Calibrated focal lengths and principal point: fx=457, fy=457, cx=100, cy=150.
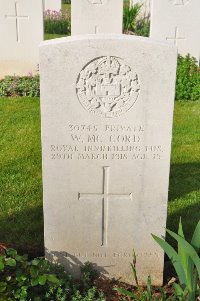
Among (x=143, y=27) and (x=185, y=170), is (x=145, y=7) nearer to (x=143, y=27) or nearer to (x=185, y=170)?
(x=143, y=27)

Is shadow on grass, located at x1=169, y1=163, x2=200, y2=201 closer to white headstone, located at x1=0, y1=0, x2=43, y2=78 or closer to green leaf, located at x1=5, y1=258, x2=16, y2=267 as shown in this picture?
green leaf, located at x1=5, y1=258, x2=16, y2=267

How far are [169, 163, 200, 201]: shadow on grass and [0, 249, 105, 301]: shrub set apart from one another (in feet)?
5.61

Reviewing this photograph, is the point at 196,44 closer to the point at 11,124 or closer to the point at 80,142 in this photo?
the point at 11,124

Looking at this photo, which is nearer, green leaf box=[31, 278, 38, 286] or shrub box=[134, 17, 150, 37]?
green leaf box=[31, 278, 38, 286]

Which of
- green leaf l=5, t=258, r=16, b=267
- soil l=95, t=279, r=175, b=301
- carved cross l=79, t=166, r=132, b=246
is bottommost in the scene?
soil l=95, t=279, r=175, b=301

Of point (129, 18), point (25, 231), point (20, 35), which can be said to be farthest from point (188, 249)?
point (129, 18)

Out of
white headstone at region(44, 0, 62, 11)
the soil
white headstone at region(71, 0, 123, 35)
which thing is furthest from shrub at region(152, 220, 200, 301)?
white headstone at region(44, 0, 62, 11)

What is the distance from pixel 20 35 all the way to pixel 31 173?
3912 mm

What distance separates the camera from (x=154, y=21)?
779 cm

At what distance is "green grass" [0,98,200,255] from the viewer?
155 inches

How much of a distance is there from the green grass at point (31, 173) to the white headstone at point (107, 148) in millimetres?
627

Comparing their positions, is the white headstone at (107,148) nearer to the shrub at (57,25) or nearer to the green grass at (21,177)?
the green grass at (21,177)

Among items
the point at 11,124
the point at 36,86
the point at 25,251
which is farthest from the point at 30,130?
the point at 25,251

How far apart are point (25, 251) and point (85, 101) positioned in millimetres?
1441
